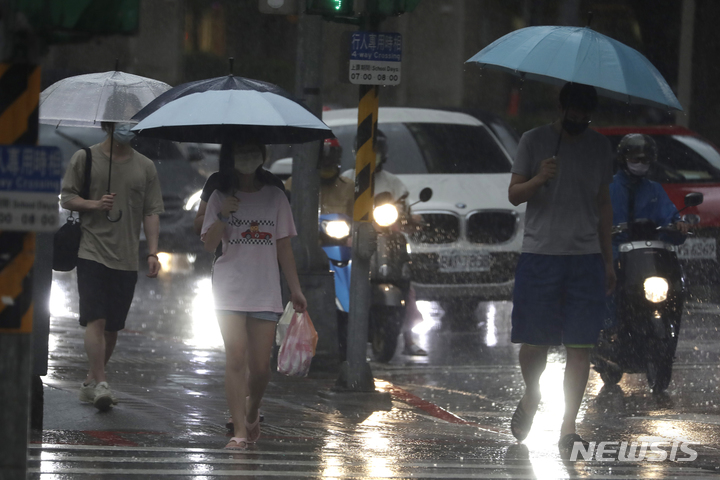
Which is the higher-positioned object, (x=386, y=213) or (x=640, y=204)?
(x=640, y=204)

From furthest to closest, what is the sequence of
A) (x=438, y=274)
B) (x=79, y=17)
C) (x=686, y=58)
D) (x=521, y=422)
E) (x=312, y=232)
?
(x=686, y=58) → (x=438, y=274) → (x=312, y=232) → (x=521, y=422) → (x=79, y=17)

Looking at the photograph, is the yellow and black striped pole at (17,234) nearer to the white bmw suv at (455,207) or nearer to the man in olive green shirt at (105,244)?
the man in olive green shirt at (105,244)

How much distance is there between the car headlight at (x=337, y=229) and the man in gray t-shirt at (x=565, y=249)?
3452mm

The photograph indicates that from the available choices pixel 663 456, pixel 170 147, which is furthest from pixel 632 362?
pixel 170 147

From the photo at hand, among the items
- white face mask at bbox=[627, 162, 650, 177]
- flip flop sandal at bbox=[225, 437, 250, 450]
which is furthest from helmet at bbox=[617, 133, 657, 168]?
flip flop sandal at bbox=[225, 437, 250, 450]

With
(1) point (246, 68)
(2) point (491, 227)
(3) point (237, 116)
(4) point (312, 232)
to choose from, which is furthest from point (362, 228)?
(1) point (246, 68)

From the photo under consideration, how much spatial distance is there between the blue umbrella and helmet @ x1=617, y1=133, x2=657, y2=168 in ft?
5.85

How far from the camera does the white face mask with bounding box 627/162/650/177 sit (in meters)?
9.22

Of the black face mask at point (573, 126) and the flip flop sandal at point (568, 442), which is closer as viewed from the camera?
the flip flop sandal at point (568, 442)

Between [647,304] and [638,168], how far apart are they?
0.96 meters

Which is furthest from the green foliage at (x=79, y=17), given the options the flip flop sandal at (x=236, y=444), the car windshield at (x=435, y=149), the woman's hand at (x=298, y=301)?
the car windshield at (x=435, y=149)

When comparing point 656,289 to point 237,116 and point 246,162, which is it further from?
point 237,116

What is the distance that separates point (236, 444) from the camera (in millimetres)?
6758

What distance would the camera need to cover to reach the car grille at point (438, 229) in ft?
40.4
